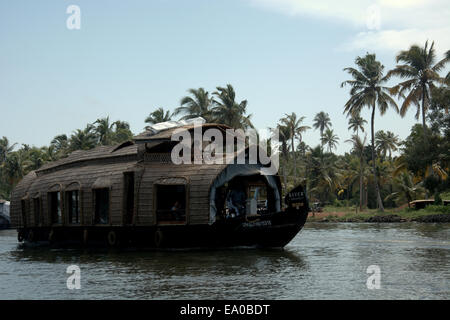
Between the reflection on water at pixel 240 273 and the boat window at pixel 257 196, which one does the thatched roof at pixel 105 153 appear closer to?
the reflection on water at pixel 240 273

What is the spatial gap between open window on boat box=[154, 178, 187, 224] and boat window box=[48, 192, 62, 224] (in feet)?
16.9

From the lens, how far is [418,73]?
→ 40.7 m

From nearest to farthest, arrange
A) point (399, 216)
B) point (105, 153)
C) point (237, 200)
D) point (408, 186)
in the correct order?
point (237, 200)
point (105, 153)
point (399, 216)
point (408, 186)

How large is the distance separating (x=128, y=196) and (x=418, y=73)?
2855 cm

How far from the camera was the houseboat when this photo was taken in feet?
57.7

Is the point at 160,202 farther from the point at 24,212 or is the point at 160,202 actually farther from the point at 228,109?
the point at 228,109

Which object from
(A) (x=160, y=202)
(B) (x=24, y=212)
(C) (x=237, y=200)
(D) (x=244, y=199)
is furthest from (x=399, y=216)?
(B) (x=24, y=212)

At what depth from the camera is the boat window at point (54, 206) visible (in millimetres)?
22922

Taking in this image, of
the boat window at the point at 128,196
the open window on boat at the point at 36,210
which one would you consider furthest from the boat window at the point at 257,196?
the open window on boat at the point at 36,210

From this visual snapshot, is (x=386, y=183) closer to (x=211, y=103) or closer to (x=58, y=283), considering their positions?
(x=211, y=103)

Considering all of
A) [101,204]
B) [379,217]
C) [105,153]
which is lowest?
[379,217]

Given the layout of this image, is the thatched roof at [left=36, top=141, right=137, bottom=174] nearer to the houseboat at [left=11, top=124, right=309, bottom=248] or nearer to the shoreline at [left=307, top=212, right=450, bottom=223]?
the houseboat at [left=11, top=124, right=309, bottom=248]

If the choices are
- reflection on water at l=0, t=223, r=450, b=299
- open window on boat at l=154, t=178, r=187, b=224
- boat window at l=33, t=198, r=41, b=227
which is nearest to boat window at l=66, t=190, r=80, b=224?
boat window at l=33, t=198, r=41, b=227

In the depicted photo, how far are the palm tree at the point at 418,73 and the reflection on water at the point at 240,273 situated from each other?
77.9ft
